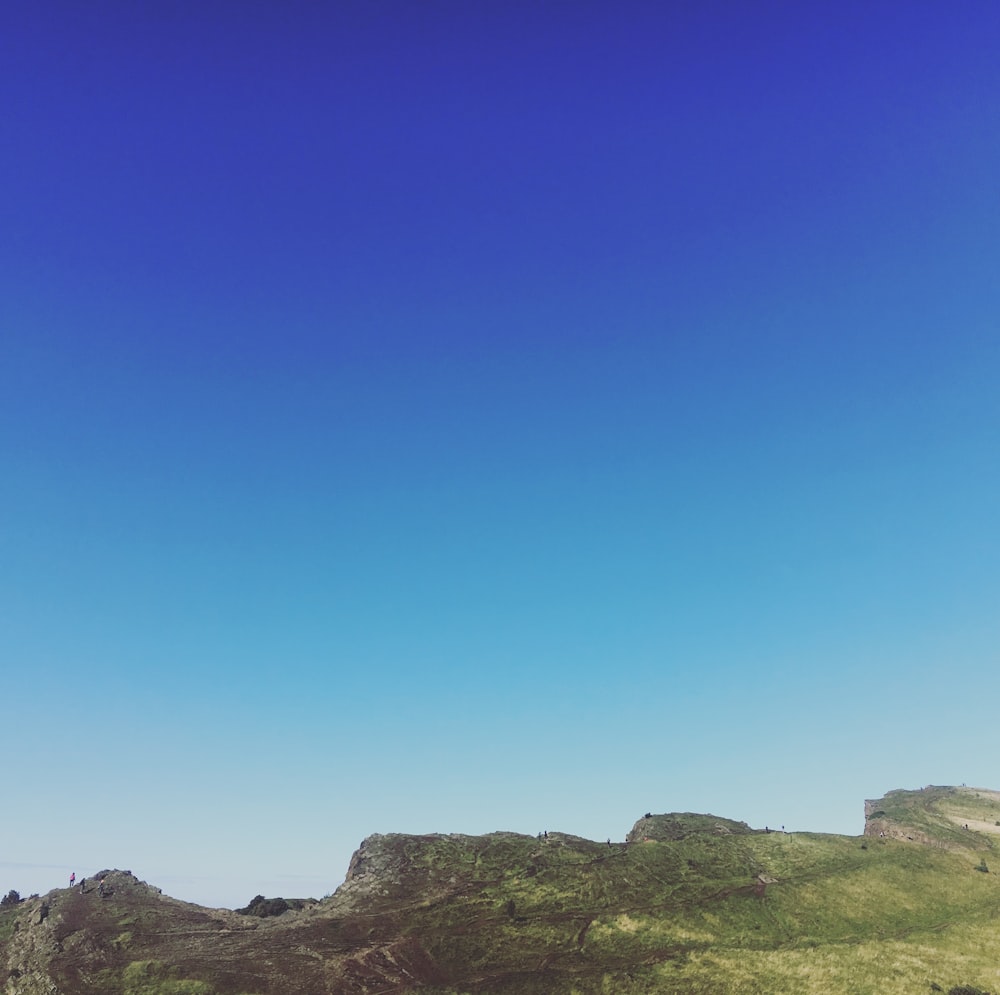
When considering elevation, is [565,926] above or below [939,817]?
below

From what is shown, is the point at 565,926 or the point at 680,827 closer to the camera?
the point at 565,926

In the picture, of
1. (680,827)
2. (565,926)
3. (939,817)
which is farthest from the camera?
(939,817)

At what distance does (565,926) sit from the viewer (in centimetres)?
8675

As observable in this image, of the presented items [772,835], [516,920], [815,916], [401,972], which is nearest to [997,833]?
[772,835]

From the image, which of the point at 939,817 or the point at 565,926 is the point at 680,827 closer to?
the point at 565,926

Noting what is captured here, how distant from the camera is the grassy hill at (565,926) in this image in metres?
73.7

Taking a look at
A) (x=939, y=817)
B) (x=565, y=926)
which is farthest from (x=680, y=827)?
(x=939, y=817)

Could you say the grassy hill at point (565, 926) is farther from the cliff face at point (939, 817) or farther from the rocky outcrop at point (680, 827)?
the rocky outcrop at point (680, 827)

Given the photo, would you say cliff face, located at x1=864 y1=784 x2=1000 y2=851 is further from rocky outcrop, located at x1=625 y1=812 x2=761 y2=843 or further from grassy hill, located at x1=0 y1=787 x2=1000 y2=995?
rocky outcrop, located at x1=625 y1=812 x2=761 y2=843

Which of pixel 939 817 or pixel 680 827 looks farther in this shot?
pixel 939 817

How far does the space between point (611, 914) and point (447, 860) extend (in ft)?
101

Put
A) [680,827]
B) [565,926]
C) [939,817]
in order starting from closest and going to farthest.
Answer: [565,926] → [680,827] → [939,817]

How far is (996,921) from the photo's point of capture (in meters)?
88.9

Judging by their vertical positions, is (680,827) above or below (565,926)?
above
